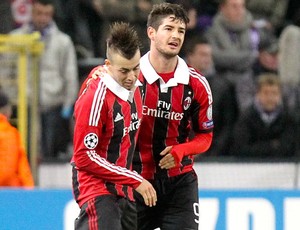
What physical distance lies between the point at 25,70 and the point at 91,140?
4399 millimetres

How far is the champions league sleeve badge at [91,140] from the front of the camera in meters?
6.30

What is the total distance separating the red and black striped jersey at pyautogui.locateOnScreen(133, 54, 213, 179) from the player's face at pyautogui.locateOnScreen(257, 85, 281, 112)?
3.31m

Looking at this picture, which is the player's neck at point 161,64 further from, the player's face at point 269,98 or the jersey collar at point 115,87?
the player's face at point 269,98

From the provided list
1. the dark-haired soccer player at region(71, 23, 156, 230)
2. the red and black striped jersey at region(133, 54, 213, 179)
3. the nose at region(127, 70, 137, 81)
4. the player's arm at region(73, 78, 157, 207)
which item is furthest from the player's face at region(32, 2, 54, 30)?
the nose at region(127, 70, 137, 81)

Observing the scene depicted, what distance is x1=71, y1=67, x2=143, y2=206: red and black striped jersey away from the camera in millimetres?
6305

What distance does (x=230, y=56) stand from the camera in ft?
35.2

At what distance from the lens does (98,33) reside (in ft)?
35.6

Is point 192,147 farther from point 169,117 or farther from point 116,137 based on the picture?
point 116,137

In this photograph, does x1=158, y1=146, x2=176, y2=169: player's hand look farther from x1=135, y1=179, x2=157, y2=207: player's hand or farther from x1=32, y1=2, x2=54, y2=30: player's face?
x1=32, y1=2, x2=54, y2=30: player's face

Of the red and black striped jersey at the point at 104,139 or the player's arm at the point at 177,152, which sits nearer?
the red and black striped jersey at the point at 104,139

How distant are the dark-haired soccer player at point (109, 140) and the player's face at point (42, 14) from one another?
13.4 ft

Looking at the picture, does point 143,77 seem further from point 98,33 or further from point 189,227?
point 98,33

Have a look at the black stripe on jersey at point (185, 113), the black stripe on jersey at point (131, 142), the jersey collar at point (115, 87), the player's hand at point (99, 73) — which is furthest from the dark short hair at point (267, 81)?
the jersey collar at point (115, 87)

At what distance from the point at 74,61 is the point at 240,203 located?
258 cm
